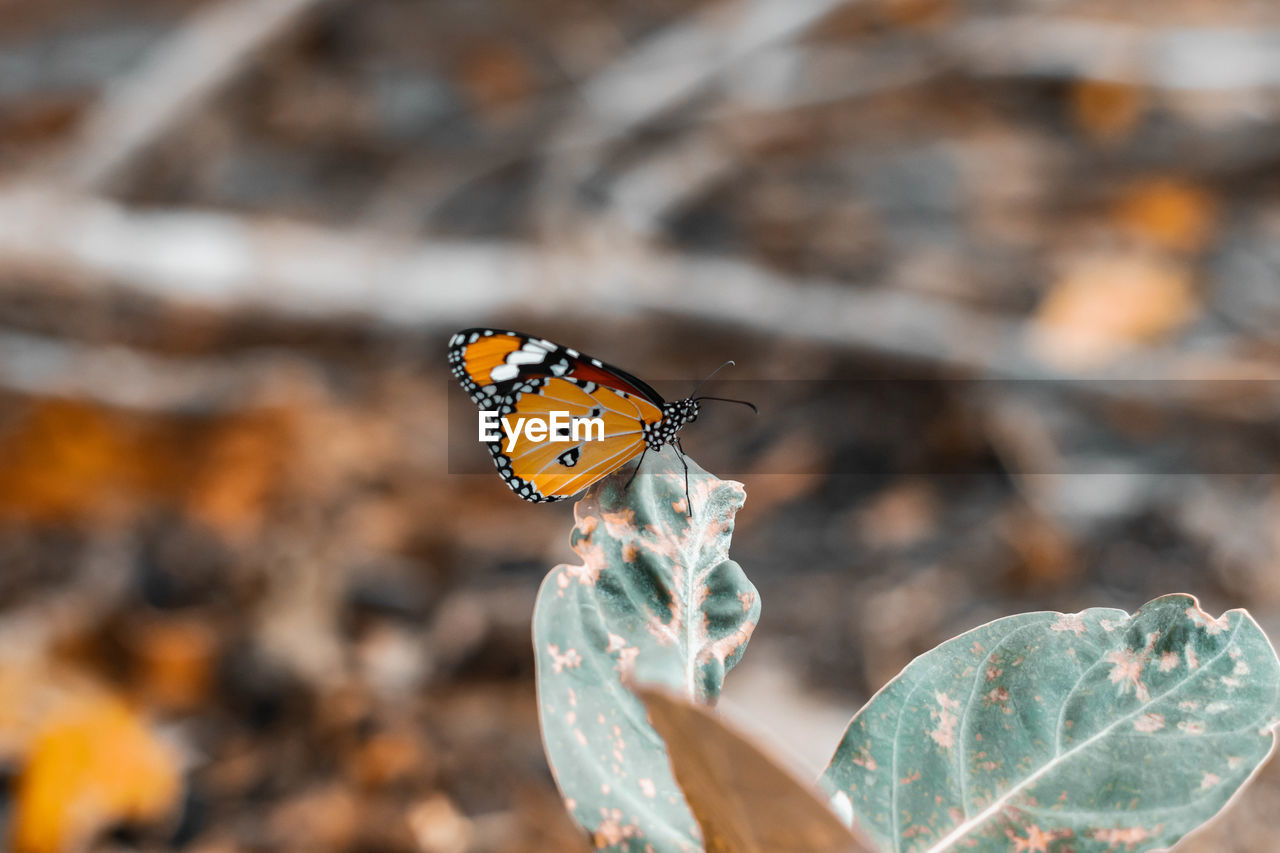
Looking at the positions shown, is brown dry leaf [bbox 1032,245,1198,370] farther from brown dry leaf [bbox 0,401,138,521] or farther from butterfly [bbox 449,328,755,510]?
brown dry leaf [bbox 0,401,138,521]

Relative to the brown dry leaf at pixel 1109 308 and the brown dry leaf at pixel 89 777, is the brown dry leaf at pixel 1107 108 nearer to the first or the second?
the brown dry leaf at pixel 1109 308

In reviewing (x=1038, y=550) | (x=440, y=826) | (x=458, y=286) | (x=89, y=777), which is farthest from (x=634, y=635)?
(x=458, y=286)

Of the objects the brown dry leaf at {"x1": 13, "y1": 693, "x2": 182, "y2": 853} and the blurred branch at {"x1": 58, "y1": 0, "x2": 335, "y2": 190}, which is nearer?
the brown dry leaf at {"x1": 13, "y1": 693, "x2": 182, "y2": 853}

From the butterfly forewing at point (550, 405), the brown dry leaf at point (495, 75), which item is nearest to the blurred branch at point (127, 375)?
the brown dry leaf at point (495, 75)

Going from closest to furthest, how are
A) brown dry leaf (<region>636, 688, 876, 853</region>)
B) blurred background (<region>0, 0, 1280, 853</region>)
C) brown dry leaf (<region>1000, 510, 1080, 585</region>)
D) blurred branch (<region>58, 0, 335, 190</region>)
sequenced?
brown dry leaf (<region>636, 688, 876, 853</region>) → blurred background (<region>0, 0, 1280, 853</region>) → brown dry leaf (<region>1000, 510, 1080, 585</region>) → blurred branch (<region>58, 0, 335, 190</region>)

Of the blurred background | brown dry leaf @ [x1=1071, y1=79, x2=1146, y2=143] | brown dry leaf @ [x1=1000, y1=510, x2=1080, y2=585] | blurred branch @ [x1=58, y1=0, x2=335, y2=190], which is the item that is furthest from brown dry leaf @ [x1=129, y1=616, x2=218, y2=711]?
brown dry leaf @ [x1=1071, y1=79, x2=1146, y2=143]

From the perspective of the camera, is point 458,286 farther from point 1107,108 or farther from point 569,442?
point 1107,108

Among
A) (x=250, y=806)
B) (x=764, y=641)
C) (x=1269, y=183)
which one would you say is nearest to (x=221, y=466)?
(x=250, y=806)
